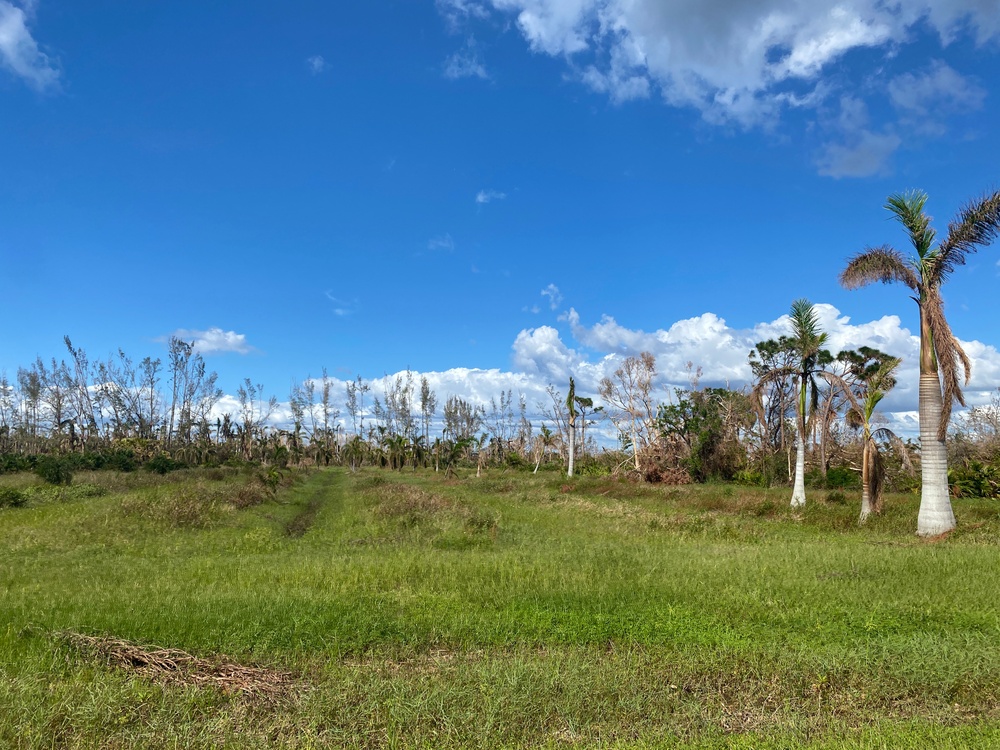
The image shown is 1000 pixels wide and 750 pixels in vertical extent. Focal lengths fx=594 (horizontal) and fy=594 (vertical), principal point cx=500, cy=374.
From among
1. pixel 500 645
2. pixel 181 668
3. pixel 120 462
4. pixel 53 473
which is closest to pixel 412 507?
pixel 500 645

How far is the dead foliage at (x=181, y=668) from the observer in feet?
20.8

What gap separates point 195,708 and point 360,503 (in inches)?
815

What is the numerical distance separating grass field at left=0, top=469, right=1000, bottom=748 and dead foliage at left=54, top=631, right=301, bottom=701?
0.03 m

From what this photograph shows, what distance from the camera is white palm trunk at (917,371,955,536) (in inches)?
662

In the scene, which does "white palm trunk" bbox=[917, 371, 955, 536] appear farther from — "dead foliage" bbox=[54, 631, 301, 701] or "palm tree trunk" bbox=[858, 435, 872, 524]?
"dead foliage" bbox=[54, 631, 301, 701]

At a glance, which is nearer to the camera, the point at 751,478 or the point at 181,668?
the point at 181,668

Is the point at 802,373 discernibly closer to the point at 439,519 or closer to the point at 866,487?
the point at 866,487

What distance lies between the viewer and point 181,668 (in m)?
6.85

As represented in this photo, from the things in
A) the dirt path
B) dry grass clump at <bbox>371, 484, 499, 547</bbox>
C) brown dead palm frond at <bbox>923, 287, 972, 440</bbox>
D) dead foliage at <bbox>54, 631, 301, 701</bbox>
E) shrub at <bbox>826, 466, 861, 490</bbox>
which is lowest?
the dirt path

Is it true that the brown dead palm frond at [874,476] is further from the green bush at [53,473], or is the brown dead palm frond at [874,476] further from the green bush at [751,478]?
the green bush at [53,473]

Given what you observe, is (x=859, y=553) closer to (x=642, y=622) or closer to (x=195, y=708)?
(x=642, y=622)

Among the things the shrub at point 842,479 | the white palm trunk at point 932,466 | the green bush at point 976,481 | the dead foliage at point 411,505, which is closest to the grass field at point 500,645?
the white palm trunk at point 932,466

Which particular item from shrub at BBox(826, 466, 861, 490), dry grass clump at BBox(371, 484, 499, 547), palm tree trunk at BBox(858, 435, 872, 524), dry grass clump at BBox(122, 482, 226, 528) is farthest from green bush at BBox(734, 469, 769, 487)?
dry grass clump at BBox(122, 482, 226, 528)

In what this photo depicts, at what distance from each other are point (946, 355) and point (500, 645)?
52.0 feet
